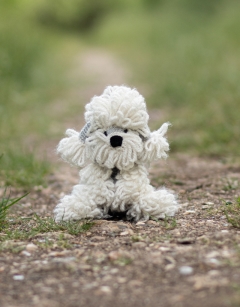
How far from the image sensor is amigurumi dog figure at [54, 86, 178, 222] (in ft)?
8.71

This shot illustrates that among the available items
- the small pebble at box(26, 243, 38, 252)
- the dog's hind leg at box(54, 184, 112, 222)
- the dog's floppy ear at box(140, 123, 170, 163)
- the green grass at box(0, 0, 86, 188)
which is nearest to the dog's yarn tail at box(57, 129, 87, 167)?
the dog's hind leg at box(54, 184, 112, 222)

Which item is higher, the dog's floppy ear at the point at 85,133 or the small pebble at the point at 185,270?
the dog's floppy ear at the point at 85,133

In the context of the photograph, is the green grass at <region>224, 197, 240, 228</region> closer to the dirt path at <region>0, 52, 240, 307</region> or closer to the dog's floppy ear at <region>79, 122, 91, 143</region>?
the dirt path at <region>0, 52, 240, 307</region>

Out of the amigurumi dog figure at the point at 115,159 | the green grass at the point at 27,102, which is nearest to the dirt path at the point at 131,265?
the amigurumi dog figure at the point at 115,159

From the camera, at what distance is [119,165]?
2693mm

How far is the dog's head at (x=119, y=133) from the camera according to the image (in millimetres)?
2643

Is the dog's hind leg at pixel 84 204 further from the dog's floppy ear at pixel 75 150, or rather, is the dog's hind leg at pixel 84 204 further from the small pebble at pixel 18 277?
the small pebble at pixel 18 277

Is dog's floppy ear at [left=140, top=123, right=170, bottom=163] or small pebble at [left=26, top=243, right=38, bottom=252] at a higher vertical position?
dog's floppy ear at [left=140, top=123, right=170, bottom=163]

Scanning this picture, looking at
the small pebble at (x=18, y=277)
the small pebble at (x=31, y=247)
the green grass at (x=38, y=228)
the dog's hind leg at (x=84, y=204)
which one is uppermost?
the dog's hind leg at (x=84, y=204)

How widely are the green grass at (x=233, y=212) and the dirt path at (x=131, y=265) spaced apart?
0.03 meters

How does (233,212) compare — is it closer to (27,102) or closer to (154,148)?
(154,148)

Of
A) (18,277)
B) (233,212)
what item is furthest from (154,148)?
(18,277)

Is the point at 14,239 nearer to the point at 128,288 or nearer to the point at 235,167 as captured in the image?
the point at 128,288

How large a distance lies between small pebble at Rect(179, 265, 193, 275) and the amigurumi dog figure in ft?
2.14
